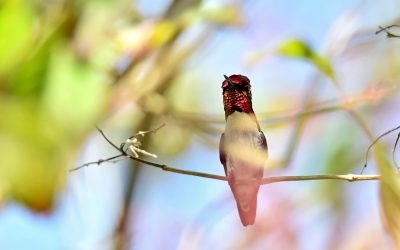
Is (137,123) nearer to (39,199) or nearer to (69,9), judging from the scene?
(69,9)

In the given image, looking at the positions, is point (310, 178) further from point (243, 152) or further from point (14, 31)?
point (14, 31)

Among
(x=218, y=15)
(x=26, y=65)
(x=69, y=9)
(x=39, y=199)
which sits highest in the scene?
(x=218, y=15)

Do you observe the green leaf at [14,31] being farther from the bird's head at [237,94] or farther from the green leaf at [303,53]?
the green leaf at [303,53]

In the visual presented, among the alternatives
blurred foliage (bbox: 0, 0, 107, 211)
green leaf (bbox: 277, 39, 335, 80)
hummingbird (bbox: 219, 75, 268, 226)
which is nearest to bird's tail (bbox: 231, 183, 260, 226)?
hummingbird (bbox: 219, 75, 268, 226)

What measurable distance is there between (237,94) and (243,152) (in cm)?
8

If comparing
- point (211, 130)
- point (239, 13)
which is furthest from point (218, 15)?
point (211, 130)

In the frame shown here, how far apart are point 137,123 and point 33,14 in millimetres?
534

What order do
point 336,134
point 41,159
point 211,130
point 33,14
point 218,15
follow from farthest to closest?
point 336,134 < point 218,15 < point 211,130 < point 33,14 < point 41,159

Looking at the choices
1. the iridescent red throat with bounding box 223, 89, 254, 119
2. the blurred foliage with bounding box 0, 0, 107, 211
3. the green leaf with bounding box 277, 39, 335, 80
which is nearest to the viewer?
the blurred foliage with bounding box 0, 0, 107, 211

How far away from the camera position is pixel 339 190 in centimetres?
129

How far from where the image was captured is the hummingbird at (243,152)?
0.47 meters

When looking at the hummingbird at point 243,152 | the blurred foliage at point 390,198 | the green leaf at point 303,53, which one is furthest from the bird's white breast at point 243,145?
the green leaf at point 303,53

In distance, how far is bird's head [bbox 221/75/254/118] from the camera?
0.54 meters

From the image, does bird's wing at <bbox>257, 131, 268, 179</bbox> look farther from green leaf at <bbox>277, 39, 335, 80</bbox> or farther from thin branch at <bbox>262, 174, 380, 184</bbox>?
green leaf at <bbox>277, 39, 335, 80</bbox>
